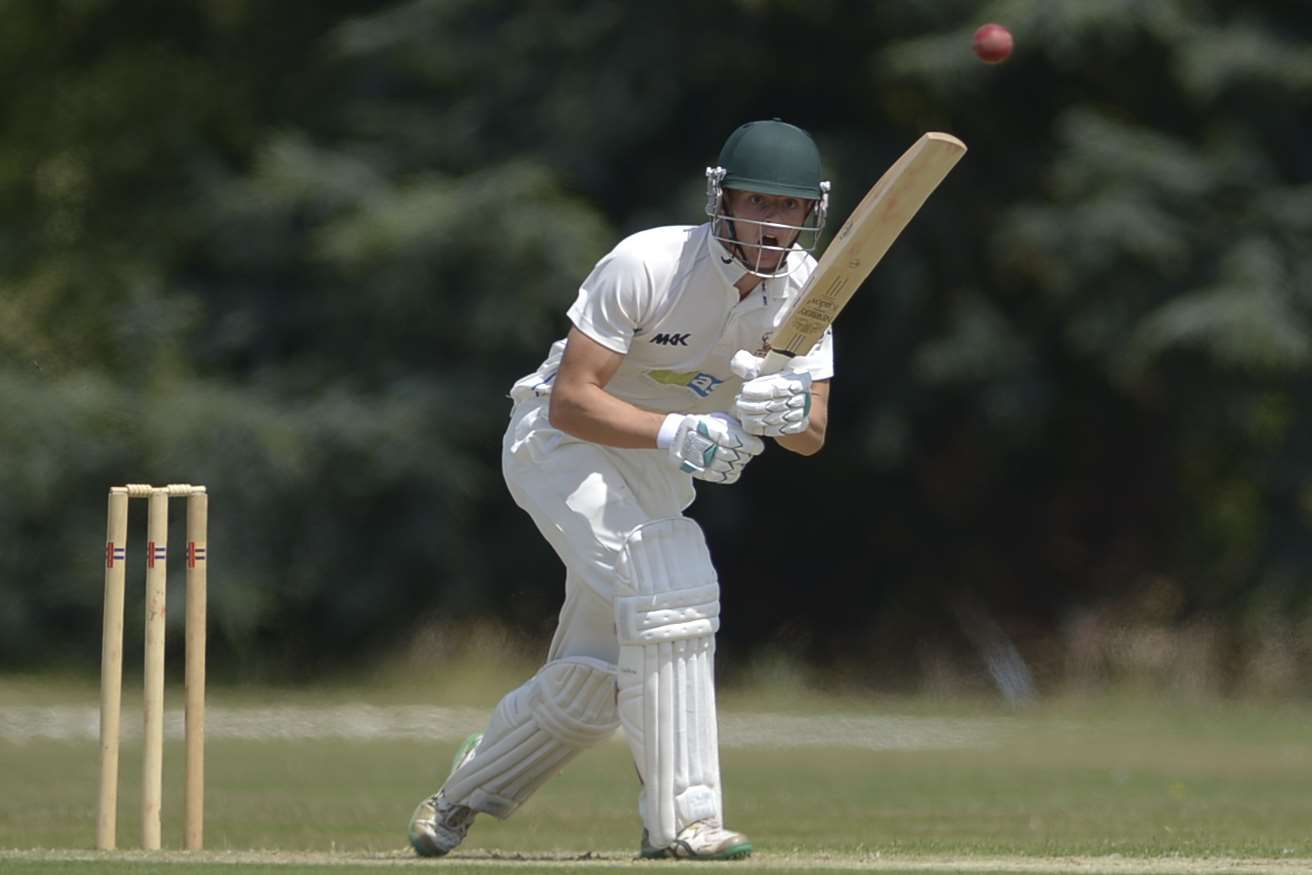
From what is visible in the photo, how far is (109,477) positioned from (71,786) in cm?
348

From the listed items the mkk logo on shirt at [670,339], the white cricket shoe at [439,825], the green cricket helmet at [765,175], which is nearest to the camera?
the green cricket helmet at [765,175]

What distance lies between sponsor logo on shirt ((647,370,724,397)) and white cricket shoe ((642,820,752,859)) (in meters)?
0.81

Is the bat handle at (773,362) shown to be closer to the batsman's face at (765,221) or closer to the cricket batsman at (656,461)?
the cricket batsman at (656,461)

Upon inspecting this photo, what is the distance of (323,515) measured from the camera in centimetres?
983

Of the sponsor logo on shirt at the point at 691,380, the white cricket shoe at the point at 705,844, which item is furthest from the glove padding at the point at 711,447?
the white cricket shoe at the point at 705,844

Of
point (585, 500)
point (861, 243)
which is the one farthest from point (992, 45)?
point (585, 500)

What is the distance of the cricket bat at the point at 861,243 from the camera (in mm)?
3771

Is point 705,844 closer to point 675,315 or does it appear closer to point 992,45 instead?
point 675,315

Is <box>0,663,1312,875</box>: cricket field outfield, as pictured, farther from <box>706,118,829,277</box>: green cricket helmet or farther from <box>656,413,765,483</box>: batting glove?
<box>706,118,829,277</box>: green cricket helmet

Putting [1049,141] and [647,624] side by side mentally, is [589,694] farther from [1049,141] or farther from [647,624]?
[1049,141]

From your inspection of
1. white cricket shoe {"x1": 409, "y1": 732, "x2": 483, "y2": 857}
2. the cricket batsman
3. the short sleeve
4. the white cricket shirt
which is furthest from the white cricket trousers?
white cricket shoe {"x1": 409, "y1": 732, "x2": 483, "y2": 857}

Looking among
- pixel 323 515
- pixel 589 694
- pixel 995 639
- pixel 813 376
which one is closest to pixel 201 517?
pixel 589 694

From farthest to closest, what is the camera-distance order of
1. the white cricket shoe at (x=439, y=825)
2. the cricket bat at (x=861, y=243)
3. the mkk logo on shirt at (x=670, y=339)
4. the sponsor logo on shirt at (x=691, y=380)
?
the white cricket shoe at (x=439, y=825) → the sponsor logo on shirt at (x=691, y=380) → the mkk logo on shirt at (x=670, y=339) → the cricket bat at (x=861, y=243)

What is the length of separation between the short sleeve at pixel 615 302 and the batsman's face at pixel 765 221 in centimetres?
19
